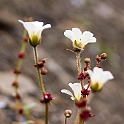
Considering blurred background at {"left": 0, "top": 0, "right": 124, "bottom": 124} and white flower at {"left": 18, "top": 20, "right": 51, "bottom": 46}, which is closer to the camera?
white flower at {"left": 18, "top": 20, "right": 51, "bottom": 46}

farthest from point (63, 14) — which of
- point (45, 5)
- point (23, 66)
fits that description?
point (23, 66)

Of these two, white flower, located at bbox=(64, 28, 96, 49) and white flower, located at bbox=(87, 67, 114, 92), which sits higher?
white flower, located at bbox=(64, 28, 96, 49)

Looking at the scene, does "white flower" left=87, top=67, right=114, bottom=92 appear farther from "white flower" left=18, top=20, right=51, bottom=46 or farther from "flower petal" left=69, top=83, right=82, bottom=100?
"white flower" left=18, top=20, right=51, bottom=46

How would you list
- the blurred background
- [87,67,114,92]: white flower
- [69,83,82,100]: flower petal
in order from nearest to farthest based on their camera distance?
[87,67,114,92]: white flower, [69,83,82,100]: flower petal, the blurred background

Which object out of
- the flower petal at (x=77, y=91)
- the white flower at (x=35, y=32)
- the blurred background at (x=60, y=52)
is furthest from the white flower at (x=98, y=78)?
Answer: the blurred background at (x=60, y=52)

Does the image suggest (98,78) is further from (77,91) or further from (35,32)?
(35,32)

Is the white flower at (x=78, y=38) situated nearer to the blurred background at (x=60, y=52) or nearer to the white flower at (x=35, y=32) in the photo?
the white flower at (x=35, y=32)

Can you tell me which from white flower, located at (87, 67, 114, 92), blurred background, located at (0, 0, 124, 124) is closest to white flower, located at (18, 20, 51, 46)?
white flower, located at (87, 67, 114, 92)

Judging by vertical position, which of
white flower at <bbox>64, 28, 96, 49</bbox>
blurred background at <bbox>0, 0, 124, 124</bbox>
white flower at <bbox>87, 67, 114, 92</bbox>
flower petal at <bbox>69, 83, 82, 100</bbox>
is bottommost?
white flower at <bbox>87, 67, 114, 92</bbox>

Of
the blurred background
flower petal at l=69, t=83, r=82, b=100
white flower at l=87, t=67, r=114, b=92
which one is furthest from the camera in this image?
the blurred background
